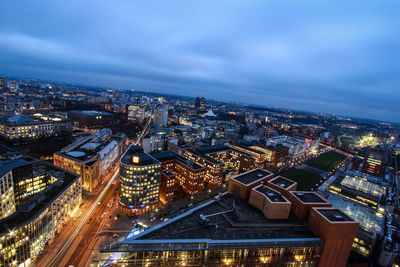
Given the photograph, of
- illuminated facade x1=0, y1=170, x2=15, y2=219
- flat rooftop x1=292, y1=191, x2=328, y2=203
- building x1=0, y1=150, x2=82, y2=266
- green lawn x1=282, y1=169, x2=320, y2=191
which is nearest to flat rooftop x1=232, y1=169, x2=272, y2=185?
flat rooftop x1=292, y1=191, x2=328, y2=203

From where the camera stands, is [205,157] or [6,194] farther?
[205,157]

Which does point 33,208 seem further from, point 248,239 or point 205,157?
point 205,157

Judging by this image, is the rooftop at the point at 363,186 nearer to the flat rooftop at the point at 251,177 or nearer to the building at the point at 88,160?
the flat rooftop at the point at 251,177

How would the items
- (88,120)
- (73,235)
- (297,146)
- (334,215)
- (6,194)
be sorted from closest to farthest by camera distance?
(334,215)
(6,194)
(73,235)
(297,146)
(88,120)

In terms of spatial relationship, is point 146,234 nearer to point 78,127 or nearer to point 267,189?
point 267,189

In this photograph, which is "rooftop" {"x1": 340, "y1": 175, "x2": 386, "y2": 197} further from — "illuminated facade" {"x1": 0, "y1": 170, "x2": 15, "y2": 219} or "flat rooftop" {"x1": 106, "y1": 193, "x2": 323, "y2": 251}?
"illuminated facade" {"x1": 0, "y1": 170, "x2": 15, "y2": 219}

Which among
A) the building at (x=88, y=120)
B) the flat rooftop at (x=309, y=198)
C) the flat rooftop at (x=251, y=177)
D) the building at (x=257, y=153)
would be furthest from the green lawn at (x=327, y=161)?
the building at (x=88, y=120)

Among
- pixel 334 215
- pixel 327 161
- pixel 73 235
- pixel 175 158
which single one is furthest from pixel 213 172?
pixel 327 161
